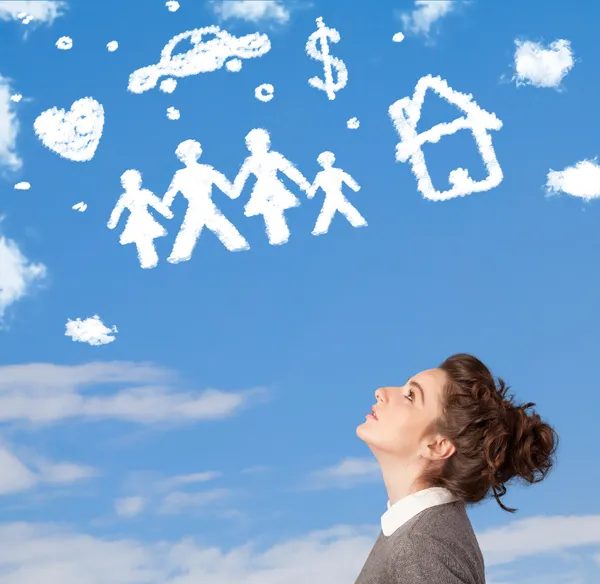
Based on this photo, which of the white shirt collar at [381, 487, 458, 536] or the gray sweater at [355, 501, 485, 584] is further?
the white shirt collar at [381, 487, 458, 536]

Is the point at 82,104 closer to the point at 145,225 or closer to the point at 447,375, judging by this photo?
the point at 145,225

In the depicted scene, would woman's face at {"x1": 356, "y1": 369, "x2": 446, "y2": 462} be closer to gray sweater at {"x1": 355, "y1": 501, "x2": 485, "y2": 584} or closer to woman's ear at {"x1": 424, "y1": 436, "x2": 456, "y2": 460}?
woman's ear at {"x1": 424, "y1": 436, "x2": 456, "y2": 460}

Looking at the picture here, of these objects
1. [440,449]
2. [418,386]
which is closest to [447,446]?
[440,449]

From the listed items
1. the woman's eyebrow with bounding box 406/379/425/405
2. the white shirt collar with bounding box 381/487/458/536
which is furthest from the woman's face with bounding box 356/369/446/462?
the white shirt collar with bounding box 381/487/458/536

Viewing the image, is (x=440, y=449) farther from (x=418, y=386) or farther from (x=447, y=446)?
(x=418, y=386)

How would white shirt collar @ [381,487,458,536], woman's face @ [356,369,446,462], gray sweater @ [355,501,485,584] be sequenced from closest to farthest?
gray sweater @ [355,501,485,584] < white shirt collar @ [381,487,458,536] < woman's face @ [356,369,446,462]

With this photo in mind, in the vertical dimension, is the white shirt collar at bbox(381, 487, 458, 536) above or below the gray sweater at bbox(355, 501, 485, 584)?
above

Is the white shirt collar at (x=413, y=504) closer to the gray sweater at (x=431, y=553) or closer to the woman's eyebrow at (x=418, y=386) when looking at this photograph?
the gray sweater at (x=431, y=553)

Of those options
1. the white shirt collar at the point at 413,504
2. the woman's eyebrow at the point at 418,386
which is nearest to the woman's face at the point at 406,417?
the woman's eyebrow at the point at 418,386

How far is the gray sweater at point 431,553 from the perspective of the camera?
2.03 m

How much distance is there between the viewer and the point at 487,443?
7.34ft

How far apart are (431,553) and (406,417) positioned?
368 mm

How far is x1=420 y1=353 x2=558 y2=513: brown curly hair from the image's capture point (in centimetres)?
226

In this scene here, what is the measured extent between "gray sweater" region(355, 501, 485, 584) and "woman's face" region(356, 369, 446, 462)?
176mm
